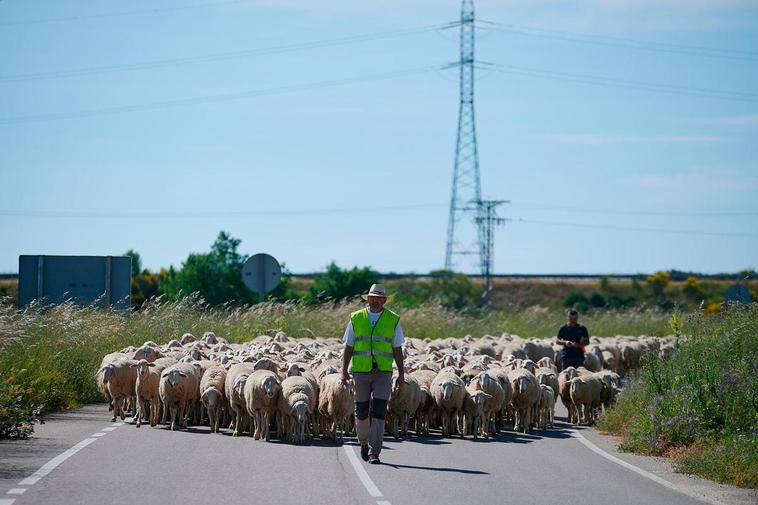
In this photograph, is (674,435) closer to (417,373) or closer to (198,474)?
(417,373)

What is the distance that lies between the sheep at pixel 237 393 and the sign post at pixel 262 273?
12115 millimetres

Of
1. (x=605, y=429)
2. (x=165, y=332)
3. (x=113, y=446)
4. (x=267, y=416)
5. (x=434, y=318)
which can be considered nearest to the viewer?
(x=113, y=446)

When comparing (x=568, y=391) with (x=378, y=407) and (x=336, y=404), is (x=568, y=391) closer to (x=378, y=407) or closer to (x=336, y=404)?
(x=336, y=404)

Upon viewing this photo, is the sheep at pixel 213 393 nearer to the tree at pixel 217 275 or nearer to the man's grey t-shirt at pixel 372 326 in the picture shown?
the man's grey t-shirt at pixel 372 326

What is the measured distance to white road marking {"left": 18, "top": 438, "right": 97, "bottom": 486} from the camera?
1332cm

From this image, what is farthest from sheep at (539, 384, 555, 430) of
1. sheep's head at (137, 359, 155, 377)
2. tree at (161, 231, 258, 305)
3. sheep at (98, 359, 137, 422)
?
tree at (161, 231, 258, 305)

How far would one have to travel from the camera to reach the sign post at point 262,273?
31859 mm

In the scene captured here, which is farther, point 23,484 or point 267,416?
point 267,416

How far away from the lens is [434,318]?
4647cm

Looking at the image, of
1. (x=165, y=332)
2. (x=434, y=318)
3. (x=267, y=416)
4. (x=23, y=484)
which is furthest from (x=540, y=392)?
(x=434, y=318)

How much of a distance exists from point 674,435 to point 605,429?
11.9 feet

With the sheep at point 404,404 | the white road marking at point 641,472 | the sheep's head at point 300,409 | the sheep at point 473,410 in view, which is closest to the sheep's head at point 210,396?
the sheep's head at point 300,409

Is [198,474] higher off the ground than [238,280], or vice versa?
[238,280]

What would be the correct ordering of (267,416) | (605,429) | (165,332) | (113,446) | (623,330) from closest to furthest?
(113,446), (267,416), (605,429), (165,332), (623,330)
